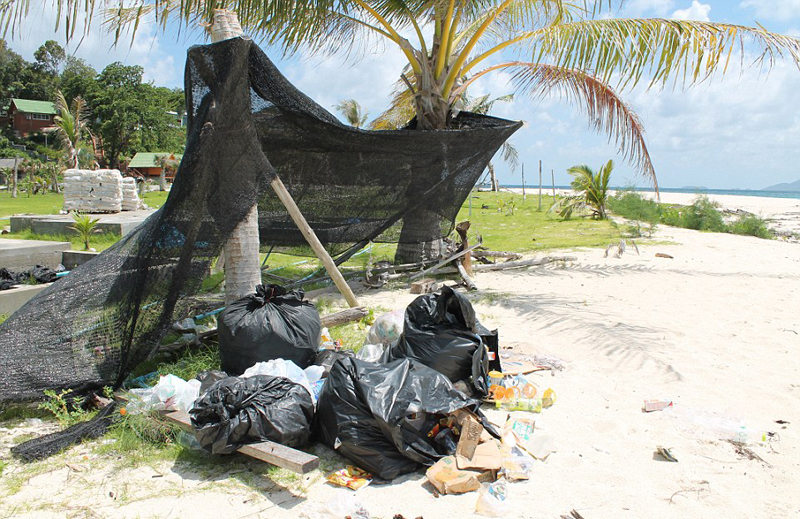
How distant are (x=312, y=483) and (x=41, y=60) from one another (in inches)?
2423

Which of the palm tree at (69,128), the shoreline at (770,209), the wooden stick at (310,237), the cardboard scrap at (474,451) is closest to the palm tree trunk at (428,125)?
the wooden stick at (310,237)

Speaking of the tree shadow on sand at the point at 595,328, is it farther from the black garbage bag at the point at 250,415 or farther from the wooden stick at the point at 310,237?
the black garbage bag at the point at 250,415

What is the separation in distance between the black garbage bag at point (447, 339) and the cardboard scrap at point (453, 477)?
2.51 ft

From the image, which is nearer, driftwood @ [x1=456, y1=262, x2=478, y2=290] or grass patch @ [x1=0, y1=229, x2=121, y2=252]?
driftwood @ [x1=456, y1=262, x2=478, y2=290]

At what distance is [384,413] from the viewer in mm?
2443

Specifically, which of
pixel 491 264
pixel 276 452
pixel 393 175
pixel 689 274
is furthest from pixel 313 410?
pixel 689 274

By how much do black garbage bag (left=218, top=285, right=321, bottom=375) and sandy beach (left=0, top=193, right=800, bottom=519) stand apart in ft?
2.59

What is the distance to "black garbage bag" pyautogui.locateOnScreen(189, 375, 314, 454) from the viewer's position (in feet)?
8.08

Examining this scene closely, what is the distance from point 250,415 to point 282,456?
0.29 meters

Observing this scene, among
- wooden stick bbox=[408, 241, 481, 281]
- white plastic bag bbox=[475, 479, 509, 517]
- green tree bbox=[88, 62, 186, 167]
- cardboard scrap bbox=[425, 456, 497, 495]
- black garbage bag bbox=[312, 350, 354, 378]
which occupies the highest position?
green tree bbox=[88, 62, 186, 167]

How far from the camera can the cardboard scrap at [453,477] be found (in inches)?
90.9

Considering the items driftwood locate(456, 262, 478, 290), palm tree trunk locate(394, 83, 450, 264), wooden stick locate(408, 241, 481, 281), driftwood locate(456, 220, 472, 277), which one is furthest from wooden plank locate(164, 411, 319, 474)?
driftwood locate(456, 220, 472, 277)

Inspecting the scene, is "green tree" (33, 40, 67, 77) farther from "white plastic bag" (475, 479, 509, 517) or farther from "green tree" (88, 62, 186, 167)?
"white plastic bag" (475, 479, 509, 517)

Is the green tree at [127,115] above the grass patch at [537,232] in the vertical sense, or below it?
above
